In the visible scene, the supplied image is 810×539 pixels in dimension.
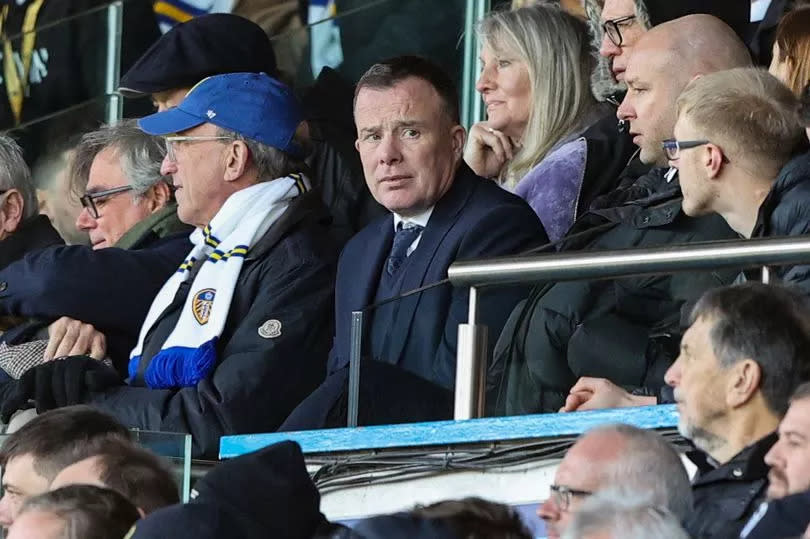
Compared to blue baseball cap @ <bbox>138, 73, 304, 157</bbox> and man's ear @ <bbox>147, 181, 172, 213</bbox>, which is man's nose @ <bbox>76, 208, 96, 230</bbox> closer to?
man's ear @ <bbox>147, 181, 172, 213</bbox>

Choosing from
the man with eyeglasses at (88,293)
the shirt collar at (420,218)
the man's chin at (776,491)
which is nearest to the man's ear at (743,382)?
the man's chin at (776,491)

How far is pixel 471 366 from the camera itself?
23.7ft

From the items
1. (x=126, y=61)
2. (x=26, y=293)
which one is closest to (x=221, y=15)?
(x=26, y=293)

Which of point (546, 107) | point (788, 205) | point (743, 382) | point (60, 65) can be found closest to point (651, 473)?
point (743, 382)

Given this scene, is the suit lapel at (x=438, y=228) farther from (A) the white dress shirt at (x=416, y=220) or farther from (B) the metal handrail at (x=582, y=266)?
(B) the metal handrail at (x=582, y=266)

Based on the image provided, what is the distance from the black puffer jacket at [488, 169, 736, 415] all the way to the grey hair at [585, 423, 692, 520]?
757mm

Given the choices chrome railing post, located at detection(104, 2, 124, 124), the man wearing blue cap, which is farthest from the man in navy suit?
chrome railing post, located at detection(104, 2, 124, 124)

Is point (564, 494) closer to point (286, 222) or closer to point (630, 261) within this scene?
point (630, 261)

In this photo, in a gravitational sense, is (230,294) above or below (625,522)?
below

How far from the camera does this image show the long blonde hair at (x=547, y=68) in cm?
900

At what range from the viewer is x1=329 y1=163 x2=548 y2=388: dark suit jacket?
739cm

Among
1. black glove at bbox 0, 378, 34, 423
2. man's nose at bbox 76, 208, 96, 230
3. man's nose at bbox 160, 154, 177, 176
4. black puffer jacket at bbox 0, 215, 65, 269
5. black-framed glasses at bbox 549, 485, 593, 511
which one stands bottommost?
black glove at bbox 0, 378, 34, 423

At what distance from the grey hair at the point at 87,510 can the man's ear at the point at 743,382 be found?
1.52 m

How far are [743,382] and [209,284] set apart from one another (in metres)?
3.19
